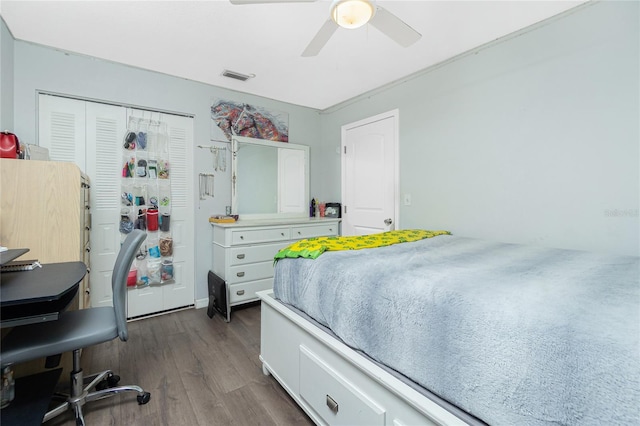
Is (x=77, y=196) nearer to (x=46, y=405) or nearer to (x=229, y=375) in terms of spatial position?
(x=46, y=405)

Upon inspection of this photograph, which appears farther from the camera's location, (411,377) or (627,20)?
(627,20)

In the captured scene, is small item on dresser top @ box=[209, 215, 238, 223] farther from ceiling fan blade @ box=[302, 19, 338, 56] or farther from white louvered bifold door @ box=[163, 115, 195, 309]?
ceiling fan blade @ box=[302, 19, 338, 56]

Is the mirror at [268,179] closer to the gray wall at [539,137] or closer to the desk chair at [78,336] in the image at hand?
the gray wall at [539,137]

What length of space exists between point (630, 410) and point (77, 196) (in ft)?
8.57

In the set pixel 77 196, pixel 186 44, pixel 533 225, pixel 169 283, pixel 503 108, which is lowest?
pixel 169 283

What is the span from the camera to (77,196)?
5.98 ft

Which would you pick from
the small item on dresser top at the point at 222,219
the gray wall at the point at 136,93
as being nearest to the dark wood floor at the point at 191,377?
the gray wall at the point at 136,93

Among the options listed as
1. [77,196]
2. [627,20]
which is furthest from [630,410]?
[77,196]

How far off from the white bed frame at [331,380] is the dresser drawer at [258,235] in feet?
3.71

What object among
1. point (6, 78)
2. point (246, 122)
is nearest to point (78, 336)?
point (6, 78)

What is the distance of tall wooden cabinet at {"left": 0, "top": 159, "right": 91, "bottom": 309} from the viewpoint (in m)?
1.66

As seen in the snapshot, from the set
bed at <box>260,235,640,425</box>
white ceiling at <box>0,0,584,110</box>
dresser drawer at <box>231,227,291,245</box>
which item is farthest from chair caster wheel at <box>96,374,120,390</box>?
white ceiling at <box>0,0,584,110</box>

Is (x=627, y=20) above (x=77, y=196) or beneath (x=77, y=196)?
above

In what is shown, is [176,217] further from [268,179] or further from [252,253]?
[268,179]
